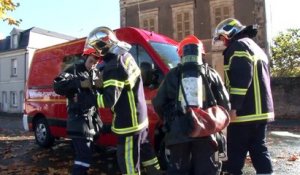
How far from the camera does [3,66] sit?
39438 mm

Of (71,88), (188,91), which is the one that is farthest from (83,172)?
(188,91)

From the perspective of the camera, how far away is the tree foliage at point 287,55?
2298cm

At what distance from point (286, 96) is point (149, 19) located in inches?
479

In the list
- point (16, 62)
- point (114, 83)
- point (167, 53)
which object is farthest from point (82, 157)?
point (16, 62)

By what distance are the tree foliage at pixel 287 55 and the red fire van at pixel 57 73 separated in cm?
1744

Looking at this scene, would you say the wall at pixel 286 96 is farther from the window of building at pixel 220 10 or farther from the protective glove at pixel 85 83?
the protective glove at pixel 85 83

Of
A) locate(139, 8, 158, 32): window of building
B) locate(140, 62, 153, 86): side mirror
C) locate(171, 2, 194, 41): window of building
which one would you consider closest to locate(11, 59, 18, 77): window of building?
locate(139, 8, 158, 32): window of building

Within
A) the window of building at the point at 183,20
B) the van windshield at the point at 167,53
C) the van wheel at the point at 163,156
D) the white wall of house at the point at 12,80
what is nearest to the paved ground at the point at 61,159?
the van wheel at the point at 163,156

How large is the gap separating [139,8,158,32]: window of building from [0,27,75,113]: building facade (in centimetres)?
1482

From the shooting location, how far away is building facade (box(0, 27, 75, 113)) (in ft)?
121

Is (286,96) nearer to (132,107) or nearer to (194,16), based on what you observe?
(194,16)

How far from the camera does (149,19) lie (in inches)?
1076

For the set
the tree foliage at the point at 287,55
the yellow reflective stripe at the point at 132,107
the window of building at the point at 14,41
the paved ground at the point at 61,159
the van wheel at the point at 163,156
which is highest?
the window of building at the point at 14,41

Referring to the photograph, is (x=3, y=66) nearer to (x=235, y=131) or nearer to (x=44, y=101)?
(x=44, y=101)
